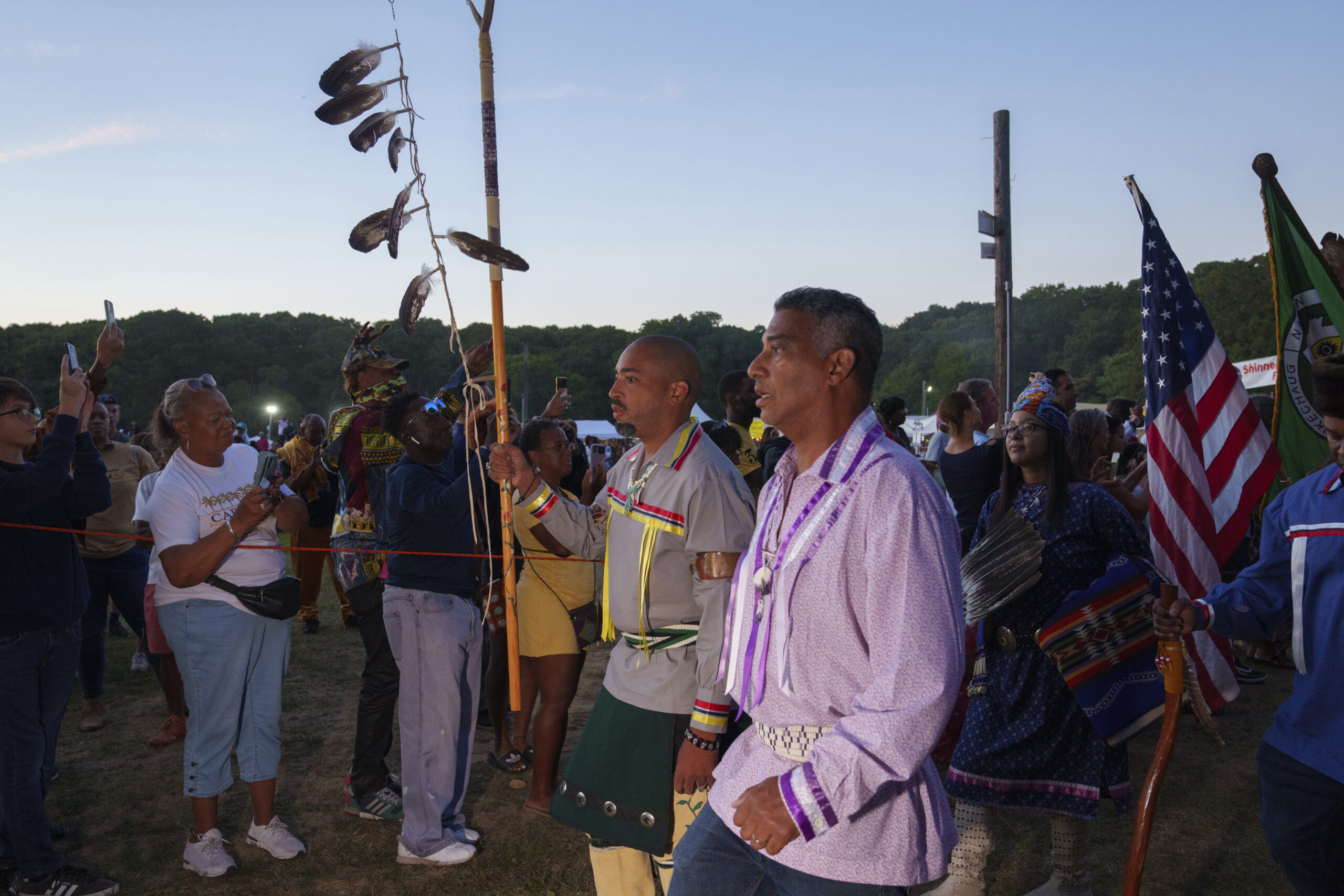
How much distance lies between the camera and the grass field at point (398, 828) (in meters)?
3.97

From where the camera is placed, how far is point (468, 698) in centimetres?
421

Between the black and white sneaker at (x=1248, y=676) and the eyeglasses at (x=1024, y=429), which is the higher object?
the eyeglasses at (x=1024, y=429)

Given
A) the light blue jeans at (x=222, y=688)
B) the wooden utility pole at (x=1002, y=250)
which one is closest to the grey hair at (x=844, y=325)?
the light blue jeans at (x=222, y=688)

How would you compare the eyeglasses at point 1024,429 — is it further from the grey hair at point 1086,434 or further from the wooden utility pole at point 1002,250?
the wooden utility pole at point 1002,250

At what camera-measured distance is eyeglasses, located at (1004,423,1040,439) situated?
3.74m

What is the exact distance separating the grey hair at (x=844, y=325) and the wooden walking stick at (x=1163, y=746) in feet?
4.70

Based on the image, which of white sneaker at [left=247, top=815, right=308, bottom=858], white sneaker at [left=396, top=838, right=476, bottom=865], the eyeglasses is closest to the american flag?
the eyeglasses

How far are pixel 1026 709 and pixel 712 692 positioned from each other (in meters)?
1.83

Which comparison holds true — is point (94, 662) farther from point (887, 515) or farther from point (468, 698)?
point (887, 515)

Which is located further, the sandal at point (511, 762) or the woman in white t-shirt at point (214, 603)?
the sandal at point (511, 762)

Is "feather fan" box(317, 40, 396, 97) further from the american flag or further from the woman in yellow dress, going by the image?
the american flag

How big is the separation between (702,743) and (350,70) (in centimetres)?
244

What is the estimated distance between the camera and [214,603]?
3906 mm

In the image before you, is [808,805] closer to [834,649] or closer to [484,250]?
[834,649]
